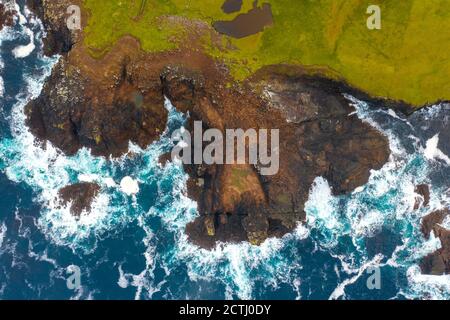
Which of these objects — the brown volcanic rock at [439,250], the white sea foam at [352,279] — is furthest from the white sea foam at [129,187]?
the brown volcanic rock at [439,250]

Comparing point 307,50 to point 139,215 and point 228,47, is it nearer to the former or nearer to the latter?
point 228,47

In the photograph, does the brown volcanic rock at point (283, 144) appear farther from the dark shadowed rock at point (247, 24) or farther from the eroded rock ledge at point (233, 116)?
the dark shadowed rock at point (247, 24)

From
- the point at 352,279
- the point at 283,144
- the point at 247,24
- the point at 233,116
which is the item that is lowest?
the point at 352,279

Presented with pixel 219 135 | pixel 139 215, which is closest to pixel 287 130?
pixel 219 135

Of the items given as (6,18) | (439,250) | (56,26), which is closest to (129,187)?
(56,26)

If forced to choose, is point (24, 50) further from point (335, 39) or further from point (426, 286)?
point (426, 286)

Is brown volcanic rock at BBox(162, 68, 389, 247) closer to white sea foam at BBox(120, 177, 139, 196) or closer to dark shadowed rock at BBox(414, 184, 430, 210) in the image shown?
dark shadowed rock at BBox(414, 184, 430, 210)
